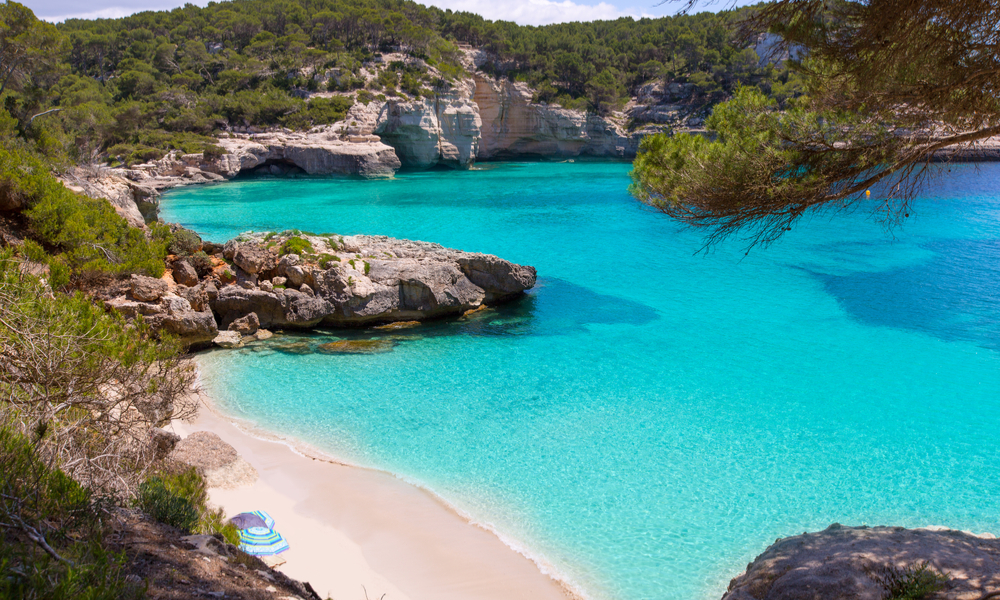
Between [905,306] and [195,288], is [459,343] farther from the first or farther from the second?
[905,306]

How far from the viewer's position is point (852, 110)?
20.5 ft

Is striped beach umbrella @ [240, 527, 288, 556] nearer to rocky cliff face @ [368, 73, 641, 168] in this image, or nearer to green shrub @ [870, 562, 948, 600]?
green shrub @ [870, 562, 948, 600]

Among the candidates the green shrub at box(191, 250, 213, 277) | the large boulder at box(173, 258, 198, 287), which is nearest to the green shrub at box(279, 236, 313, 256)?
the green shrub at box(191, 250, 213, 277)

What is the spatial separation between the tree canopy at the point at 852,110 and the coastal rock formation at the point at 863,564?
2886mm

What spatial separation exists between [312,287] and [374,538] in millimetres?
7458

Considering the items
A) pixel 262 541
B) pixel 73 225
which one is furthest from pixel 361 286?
pixel 262 541

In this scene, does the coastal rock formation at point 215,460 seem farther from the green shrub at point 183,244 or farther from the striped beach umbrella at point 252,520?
the green shrub at point 183,244

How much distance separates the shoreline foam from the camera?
18.9 ft

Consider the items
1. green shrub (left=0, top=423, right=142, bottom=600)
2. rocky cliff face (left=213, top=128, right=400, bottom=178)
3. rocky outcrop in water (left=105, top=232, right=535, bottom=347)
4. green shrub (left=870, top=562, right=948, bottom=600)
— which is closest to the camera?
green shrub (left=0, top=423, right=142, bottom=600)

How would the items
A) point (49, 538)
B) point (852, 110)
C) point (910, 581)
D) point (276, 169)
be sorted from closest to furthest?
point (49, 538) → point (910, 581) → point (852, 110) → point (276, 169)

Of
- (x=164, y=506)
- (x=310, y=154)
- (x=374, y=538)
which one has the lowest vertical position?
(x=374, y=538)

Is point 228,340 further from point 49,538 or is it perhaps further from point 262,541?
point 49,538

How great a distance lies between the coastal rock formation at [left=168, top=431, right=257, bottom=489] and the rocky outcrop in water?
4.24m

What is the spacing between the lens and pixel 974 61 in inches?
198
